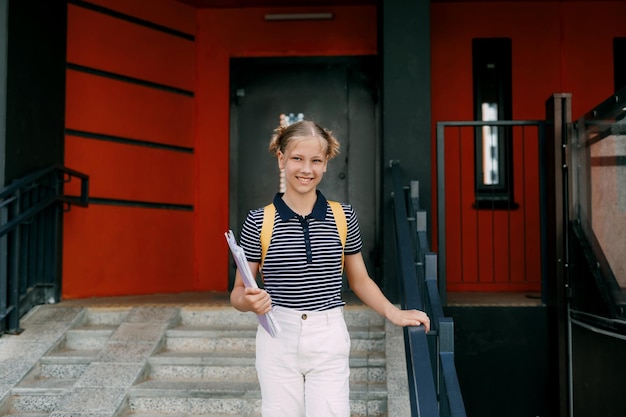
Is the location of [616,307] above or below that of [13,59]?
below

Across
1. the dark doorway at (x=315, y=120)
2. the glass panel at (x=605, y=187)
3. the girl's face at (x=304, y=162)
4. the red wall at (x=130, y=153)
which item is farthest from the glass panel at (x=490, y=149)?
the girl's face at (x=304, y=162)

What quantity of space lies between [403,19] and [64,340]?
3.34 metres

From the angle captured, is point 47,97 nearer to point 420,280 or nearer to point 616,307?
point 420,280

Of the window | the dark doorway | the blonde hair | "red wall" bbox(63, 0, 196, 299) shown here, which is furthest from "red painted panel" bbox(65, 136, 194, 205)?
the blonde hair

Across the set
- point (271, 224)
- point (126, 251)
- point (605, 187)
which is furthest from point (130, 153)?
point (271, 224)

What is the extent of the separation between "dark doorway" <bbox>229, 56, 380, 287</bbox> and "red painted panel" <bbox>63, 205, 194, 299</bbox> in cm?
52

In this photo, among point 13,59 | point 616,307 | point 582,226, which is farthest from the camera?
point 13,59

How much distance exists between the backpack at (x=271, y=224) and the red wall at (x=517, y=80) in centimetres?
443

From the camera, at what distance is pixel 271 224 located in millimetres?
2295

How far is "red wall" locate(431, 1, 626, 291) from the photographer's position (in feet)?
22.0

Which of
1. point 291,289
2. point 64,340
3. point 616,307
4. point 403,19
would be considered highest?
point 403,19

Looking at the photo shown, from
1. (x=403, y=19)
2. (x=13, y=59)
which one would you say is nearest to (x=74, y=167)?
(x=13, y=59)

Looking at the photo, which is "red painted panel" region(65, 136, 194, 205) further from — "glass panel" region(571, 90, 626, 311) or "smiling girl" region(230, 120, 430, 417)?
"smiling girl" region(230, 120, 430, 417)

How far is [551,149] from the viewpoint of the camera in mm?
4898
